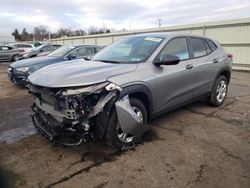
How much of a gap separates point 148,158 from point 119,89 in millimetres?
1082

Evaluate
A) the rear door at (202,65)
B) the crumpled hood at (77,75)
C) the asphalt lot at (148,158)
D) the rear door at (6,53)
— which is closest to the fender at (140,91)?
the crumpled hood at (77,75)

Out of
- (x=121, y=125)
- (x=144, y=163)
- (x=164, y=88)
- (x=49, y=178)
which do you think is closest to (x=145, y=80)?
(x=164, y=88)

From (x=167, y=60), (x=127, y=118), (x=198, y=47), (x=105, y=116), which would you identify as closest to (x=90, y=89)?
(x=105, y=116)

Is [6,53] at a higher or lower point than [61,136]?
higher

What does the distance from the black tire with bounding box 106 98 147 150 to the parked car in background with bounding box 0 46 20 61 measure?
1814 centimetres

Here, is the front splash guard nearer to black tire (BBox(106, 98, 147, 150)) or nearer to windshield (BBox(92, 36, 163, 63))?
black tire (BBox(106, 98, 147, 150))

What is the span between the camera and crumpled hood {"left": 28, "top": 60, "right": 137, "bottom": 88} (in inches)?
136

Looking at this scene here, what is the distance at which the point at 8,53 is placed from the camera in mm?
19719

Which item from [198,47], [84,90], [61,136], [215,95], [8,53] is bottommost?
[61,136]

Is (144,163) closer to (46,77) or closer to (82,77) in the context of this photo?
(82,77)

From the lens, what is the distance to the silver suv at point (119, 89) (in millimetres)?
3422

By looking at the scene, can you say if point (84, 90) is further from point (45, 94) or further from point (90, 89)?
point (45, 94)

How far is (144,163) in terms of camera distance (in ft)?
11.7

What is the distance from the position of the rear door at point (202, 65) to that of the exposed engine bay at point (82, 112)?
214 centimetres
